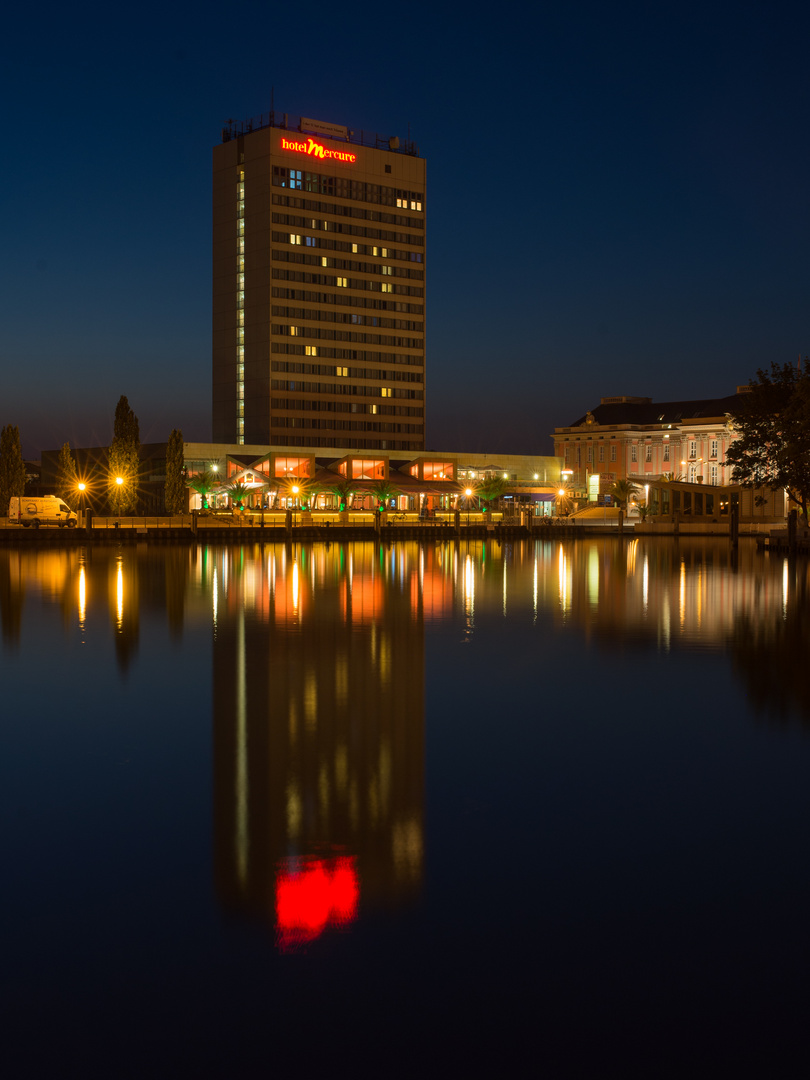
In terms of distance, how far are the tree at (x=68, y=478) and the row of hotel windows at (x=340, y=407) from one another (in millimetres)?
69765

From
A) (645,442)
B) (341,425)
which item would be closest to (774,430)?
(645,442)

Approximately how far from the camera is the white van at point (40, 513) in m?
65.0

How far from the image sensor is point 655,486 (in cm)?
9688

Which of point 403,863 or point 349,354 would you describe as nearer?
point 403,863

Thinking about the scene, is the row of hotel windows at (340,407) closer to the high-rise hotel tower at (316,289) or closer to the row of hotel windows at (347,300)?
the high-rise hotel tower at (316,289)

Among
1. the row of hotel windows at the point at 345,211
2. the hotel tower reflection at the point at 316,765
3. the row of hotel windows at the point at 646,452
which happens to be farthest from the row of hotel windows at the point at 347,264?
the hotel tower reflection at the point at 316,765

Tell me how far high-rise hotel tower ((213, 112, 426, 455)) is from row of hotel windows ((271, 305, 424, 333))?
0.63ft

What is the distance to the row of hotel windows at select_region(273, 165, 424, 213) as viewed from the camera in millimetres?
145500

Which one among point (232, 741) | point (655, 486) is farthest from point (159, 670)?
point (655, 486)

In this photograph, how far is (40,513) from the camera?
66000mm

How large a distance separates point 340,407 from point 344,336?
11.0 metres

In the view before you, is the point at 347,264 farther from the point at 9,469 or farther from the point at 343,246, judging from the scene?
the point at 9,469

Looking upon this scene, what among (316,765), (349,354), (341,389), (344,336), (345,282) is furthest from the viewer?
(349,354)

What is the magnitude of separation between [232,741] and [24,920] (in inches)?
192
